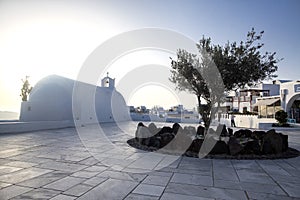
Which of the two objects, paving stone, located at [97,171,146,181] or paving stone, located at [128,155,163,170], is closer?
paving stone, located at [97,171,146,181]

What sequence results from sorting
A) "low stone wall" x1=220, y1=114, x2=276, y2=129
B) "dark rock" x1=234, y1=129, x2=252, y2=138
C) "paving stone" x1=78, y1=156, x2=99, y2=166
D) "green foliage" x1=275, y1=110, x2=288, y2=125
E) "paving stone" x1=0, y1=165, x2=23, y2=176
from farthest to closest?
"low stone wall" x1=220, y1=114, x2=276, y2=129
"green foliage" x1=275, y1=110, x2=288, y2=125
"dark rock" x1=234, y1=129, x2=252, y2=138
"paving stone" x1=78, y1=156, x2=99, y2=166
"paving stone" x1=0, y1=165, x2=23, y2=176

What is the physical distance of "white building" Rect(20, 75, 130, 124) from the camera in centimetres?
1891

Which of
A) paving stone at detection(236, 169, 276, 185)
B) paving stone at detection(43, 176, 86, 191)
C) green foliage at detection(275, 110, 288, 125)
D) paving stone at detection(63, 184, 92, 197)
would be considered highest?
green foliage at detection(275, 110, 288, 125)

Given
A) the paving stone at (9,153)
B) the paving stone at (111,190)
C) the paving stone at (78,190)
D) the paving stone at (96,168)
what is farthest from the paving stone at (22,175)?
the paving stone at (9,153)

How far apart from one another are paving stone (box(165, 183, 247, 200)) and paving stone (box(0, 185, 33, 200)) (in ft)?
9.16

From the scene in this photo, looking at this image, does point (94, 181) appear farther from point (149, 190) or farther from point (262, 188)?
point (262, 188)

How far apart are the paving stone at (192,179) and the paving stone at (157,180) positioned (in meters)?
0.19

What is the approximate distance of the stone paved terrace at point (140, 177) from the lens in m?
3.68

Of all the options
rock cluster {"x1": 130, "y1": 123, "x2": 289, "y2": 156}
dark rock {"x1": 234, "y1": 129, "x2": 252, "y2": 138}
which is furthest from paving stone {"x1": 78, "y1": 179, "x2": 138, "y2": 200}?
dark rock {"x1": 234, "y1": 129, "x2": 252, "y2": 138}

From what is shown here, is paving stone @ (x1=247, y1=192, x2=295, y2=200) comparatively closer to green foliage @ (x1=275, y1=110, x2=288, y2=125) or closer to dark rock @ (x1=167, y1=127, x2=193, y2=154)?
dark rock @ (x1=167, y1=127, x2=193, y2=154)

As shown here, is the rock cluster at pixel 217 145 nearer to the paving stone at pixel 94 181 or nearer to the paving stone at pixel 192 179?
the paving stone at pixel 192 179

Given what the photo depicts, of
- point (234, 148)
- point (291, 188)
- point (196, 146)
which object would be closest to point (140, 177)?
point (291, 188)

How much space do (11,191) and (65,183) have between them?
3.12ft

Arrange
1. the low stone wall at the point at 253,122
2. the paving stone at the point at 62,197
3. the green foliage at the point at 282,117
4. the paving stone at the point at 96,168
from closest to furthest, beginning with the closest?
the paving stone at the point at 62,197 → the paving stone at the point at 96,168 → the green foliage at the point at 282,117 → the low stone wall at the point at 253,122
